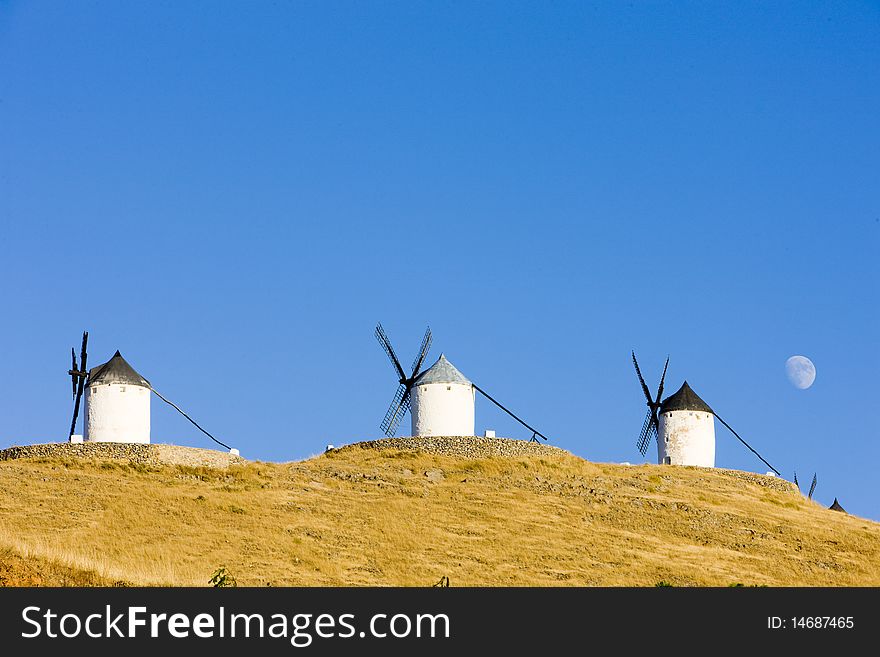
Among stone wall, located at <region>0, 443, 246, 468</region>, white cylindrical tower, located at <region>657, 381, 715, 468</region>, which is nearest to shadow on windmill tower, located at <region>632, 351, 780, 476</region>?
white cylindrical tower, located at <region>657, 381, 715, 468</region>

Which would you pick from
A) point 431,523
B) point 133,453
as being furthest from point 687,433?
point 133,453

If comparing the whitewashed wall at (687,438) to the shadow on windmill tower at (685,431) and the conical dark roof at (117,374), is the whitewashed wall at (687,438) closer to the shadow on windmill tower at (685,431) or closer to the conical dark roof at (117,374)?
the shadow on windmill tower at (685,431)

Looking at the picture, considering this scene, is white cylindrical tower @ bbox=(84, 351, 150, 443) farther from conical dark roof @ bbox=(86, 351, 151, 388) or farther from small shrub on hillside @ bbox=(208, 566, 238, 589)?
small shrub on hillside @ bbox=(208, 566, 238, 589)

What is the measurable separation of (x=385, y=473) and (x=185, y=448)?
7.25 m

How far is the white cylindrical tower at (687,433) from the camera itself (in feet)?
176

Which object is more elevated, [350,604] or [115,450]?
[115,450]

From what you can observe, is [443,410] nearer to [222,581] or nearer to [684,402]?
[684,402]

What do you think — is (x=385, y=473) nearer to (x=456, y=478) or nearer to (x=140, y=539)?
(x=456, y=478)

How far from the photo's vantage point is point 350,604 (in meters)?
16.6

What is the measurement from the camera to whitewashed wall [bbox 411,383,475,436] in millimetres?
50031

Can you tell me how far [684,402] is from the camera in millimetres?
54594

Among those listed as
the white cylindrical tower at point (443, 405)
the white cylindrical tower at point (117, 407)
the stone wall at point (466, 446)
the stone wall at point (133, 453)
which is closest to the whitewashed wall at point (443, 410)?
the white cylindrical tower at point (443, 405)

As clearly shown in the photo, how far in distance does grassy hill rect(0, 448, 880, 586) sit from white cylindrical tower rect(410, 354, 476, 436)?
3.39 meters

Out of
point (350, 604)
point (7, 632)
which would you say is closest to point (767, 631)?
point (350, 604)
